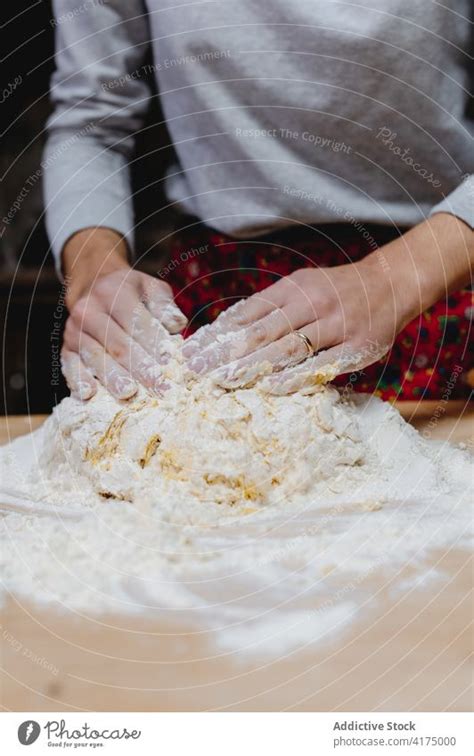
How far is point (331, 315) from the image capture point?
2.18ft

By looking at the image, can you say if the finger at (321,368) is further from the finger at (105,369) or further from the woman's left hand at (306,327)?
the finger at (105,369)

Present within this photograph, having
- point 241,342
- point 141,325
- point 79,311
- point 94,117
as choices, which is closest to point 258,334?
point 241,342

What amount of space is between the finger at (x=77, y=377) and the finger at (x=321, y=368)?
0.17 m

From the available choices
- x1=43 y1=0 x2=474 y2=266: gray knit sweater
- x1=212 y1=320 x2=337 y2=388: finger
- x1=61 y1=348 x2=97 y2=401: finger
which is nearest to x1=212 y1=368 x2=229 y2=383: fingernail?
x1=212 y1=320 x2=337 y2=388: finger

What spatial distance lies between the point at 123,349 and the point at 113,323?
0.04m

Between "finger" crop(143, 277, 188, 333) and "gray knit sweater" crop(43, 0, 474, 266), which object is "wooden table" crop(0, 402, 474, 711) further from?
"gray knit sweater" crop(43, 0, 474, 266)

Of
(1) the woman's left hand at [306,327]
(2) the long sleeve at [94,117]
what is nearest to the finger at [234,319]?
(1) the woman's left hand at [306,327]

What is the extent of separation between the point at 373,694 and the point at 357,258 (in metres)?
0.50

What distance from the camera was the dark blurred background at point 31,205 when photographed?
0.87m

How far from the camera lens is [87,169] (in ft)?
2.74

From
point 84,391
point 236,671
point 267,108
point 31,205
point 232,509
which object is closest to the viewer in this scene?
point 236,671

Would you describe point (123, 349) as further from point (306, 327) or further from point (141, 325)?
point (306, 327)

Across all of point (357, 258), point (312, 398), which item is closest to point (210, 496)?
point (312, 398)
